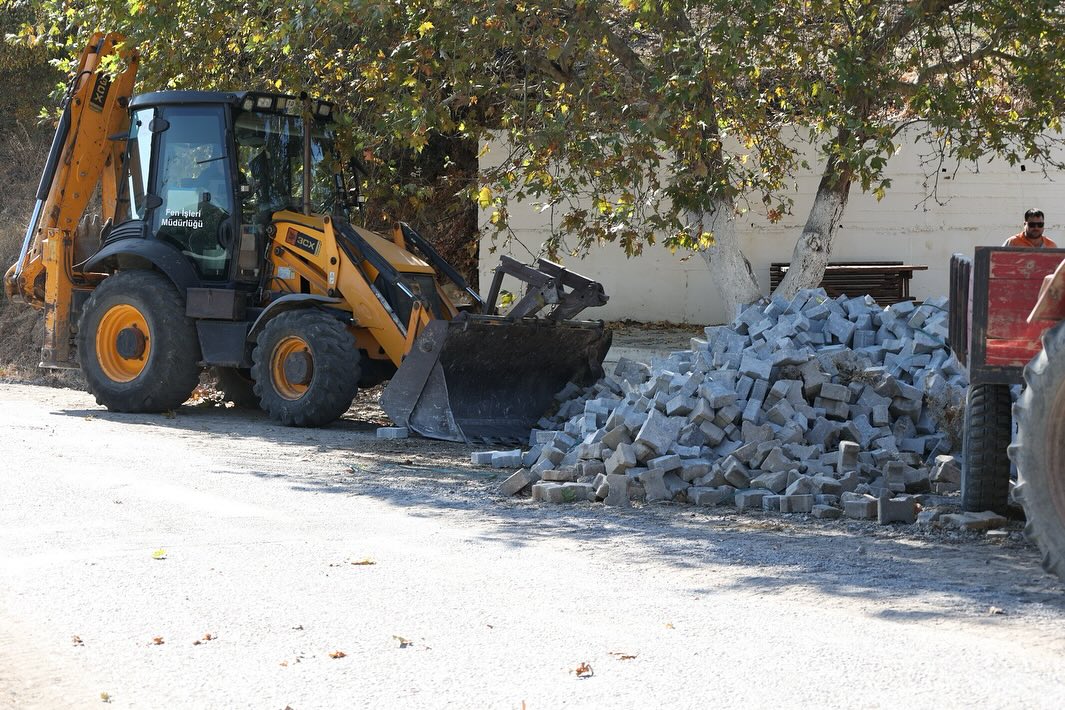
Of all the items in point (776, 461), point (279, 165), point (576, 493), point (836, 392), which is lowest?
point (576, 493)

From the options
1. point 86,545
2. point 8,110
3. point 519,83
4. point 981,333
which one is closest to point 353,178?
point 519,83

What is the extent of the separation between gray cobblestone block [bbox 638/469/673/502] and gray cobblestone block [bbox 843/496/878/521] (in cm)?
122

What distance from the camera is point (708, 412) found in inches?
371

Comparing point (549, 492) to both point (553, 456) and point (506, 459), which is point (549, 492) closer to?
point (553, 456)

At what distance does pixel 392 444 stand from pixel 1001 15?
6.37m

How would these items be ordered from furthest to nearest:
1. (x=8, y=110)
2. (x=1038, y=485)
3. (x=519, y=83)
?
(x=8, y=110) → (x=519, y=83) → (x=1038, y=485)

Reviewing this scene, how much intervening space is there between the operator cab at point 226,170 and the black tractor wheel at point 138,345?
0.49 m

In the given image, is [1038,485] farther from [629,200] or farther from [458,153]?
[458,153]

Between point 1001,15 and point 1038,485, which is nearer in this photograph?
point 1038,485

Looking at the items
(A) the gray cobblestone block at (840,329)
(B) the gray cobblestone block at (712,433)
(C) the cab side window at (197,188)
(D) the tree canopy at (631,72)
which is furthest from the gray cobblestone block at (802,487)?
(C) the cab side window at (197,188)

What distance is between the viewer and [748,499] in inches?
332

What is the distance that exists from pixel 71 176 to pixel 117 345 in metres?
2.01

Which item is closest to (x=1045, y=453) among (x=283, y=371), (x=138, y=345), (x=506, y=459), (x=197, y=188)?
(x=506, y=459)

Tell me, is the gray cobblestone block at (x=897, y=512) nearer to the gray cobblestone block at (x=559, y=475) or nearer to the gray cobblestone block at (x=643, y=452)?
the gray cobblestone block at (x=643, y=452)
